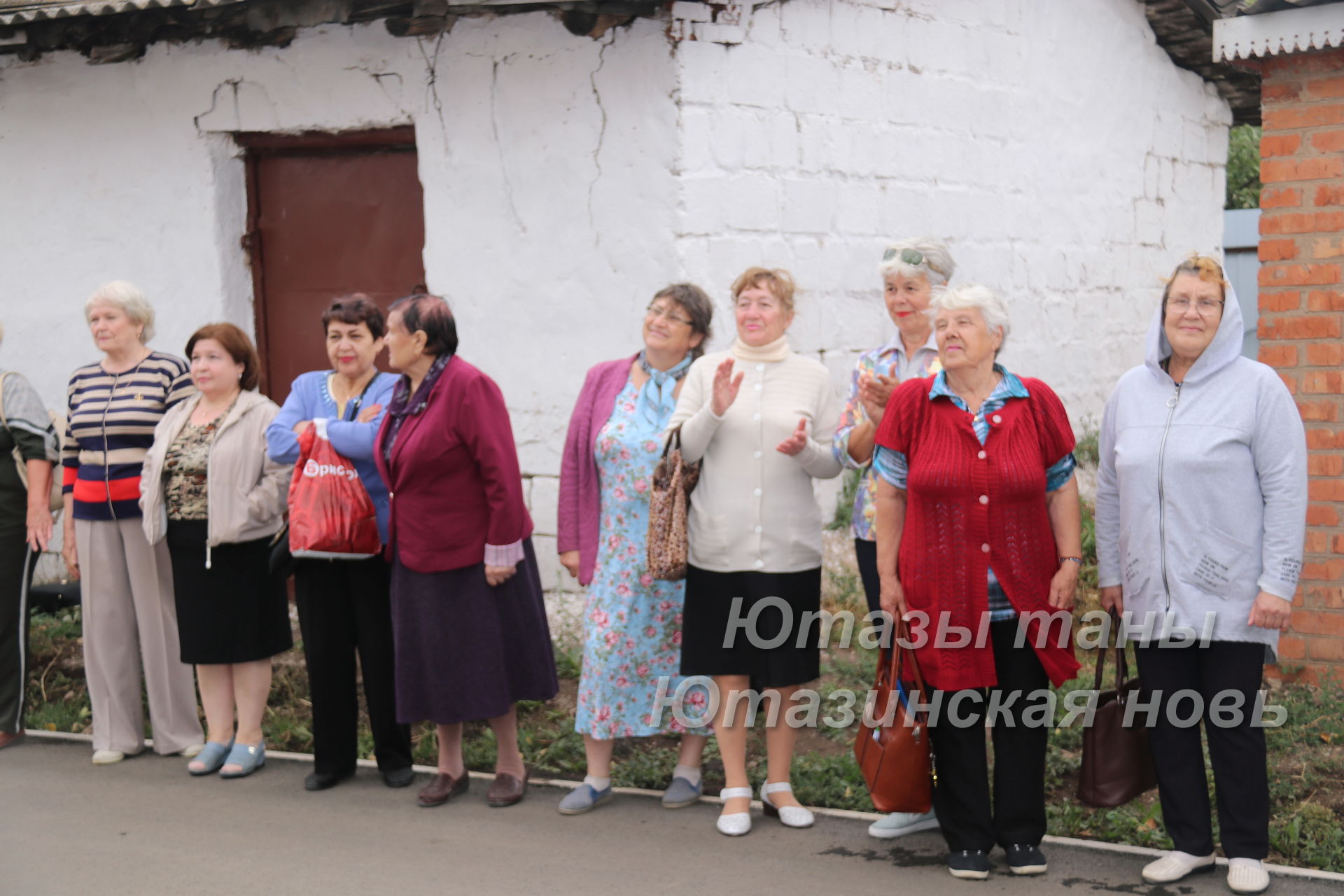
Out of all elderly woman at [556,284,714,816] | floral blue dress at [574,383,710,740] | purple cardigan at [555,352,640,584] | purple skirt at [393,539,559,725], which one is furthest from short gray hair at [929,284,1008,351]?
purple skirt at [393,539,559,725]

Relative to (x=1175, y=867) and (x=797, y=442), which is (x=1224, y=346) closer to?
(x=797, y=442)

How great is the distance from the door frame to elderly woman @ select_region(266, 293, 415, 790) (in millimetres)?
2078

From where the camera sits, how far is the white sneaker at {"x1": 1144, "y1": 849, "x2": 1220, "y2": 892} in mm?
4160

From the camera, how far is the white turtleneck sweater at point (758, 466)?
185 inches

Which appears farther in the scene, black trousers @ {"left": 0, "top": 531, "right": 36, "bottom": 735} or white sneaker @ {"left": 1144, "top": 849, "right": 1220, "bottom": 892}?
black trousers @ {"left": 0, "top": 531, "right": 36, "bottom": 735}

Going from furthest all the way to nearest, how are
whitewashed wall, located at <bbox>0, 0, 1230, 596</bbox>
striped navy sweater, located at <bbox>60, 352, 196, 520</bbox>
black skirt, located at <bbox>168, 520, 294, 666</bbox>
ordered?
whitewashed wall, located at <bbox>0, 0, 1230, 596</bbox> < striped navy sweater, located at <bbox>60, 352, 196, 520</bbox> < black skirt, located at <bbox>168, 520, 294, 666</bbox>

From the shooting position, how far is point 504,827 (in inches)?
192

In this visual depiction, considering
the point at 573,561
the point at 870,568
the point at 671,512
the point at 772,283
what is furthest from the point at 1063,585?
the point at 573,561

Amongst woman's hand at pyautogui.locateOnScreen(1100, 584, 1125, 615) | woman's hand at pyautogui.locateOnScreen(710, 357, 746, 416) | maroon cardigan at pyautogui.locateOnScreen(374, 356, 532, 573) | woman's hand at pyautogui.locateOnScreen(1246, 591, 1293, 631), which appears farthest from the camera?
maroon cardigan at pyautogui.locateOnScreen(374, 356, 532, 573)

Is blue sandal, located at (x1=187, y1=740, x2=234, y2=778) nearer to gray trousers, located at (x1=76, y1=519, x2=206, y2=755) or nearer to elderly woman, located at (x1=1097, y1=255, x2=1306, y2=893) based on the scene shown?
gray trousers, located at (x1=76, y1=519, x2=206, y2=755)

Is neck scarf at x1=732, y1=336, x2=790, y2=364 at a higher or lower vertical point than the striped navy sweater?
higher

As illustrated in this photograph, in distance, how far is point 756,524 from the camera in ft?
15.4

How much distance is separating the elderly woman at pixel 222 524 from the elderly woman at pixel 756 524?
1804 mm

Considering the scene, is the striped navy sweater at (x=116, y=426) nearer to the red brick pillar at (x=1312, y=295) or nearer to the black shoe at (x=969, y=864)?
the black shoe at (x=969, y=864)
